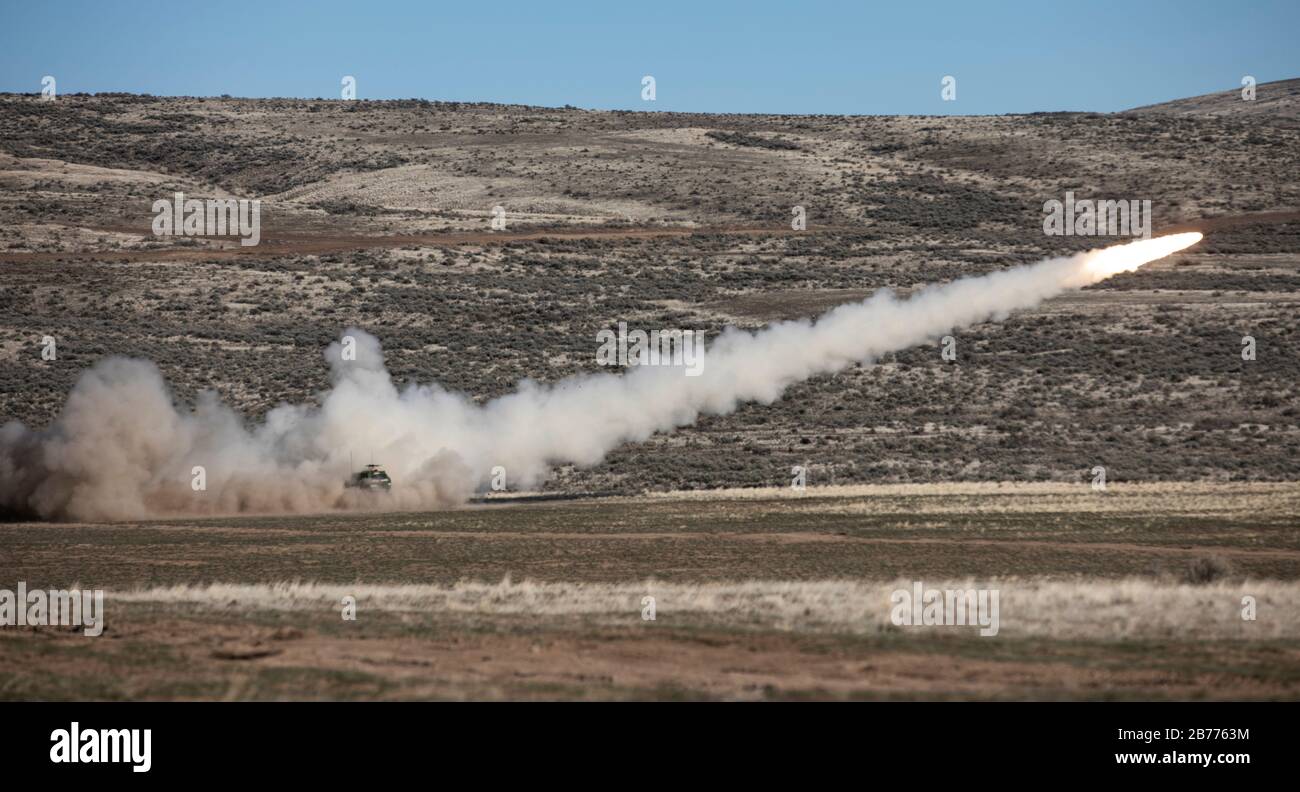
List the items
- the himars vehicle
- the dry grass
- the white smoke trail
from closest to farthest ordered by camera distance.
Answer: the dry grass → the white smoke trail → the himars vehicle

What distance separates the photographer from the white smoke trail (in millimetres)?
49000

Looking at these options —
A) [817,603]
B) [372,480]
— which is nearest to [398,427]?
[372,480]

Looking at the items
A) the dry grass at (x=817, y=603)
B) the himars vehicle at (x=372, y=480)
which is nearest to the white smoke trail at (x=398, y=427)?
the himars vehicle at (x=372, y=480)

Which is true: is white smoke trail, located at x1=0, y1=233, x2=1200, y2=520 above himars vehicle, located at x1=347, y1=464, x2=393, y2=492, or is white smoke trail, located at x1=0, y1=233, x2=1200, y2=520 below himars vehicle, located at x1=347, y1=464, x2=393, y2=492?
above

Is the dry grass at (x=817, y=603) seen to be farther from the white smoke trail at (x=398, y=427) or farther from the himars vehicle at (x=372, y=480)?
the himars vehicle at (x=372, y=480)

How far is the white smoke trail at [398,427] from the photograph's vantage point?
49.0m

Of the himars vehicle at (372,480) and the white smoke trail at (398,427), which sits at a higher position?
the white smoke trail at (398,427)

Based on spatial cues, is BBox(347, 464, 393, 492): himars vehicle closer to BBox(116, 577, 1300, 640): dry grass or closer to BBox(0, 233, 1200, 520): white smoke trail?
BBox(0, 233, 1200, 520): white smoke trail

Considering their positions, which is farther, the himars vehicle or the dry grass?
the himars vehicle

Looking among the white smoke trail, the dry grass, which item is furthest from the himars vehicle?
the dry grass

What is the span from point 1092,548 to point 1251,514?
906cm

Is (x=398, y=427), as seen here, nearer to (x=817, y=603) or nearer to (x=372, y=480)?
(x=372, y=480)
